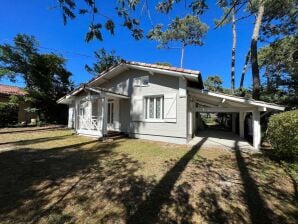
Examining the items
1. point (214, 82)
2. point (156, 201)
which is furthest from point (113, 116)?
point (214, 82)

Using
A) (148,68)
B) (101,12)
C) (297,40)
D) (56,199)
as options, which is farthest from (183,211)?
(297,40)

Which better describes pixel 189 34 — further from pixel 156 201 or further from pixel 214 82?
pixel 156 201

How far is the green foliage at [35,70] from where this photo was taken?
19484mm

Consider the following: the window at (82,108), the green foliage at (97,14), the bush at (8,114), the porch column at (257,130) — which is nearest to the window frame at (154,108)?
the porch column at (257,130)

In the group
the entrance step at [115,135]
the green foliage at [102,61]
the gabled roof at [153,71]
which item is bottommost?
the entrance step at [115,135]

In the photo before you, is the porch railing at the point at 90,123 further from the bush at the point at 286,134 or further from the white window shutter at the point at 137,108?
the bush at the point at 286,134

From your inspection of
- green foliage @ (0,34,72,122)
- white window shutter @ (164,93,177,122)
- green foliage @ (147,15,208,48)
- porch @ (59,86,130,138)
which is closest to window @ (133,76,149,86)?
porch @ (59,86,130,138)

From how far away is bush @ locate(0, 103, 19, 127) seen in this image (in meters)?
17.7

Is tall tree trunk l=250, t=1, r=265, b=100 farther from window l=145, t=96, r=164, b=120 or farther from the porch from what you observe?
the porch

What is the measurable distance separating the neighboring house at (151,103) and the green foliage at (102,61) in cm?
1458

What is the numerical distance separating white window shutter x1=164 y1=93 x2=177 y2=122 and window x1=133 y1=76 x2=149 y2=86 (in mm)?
1869

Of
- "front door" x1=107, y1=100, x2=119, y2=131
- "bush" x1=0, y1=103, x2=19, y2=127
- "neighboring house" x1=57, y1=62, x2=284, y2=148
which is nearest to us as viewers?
"neighboring house" x1=57, y1=62, x2=284, y2=148

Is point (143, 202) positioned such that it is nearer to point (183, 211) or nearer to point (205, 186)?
point (183, 211)

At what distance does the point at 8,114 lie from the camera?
717 inches
